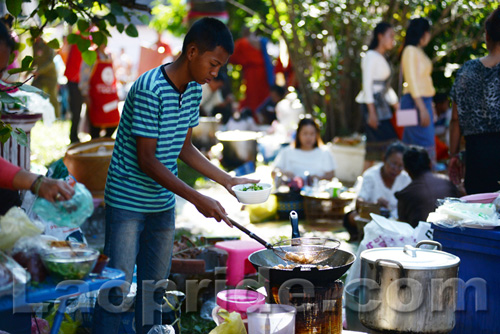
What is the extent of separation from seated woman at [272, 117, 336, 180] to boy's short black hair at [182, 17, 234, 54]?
467 cm

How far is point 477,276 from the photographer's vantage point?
13.0ft

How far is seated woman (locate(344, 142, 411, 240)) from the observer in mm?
6605

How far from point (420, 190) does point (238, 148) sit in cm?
490

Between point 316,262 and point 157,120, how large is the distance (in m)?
1.11

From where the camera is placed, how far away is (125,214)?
3.49 metres

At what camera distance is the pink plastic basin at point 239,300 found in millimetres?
3605

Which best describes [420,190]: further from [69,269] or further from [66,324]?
[69,269]

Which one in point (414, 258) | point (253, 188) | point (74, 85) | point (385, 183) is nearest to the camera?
point (414, 258)

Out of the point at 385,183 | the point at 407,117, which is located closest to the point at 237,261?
the point at 385,183

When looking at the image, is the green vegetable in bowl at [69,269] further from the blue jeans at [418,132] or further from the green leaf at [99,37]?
the blue jeans at [418,132]

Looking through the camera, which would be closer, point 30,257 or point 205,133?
point 30,257

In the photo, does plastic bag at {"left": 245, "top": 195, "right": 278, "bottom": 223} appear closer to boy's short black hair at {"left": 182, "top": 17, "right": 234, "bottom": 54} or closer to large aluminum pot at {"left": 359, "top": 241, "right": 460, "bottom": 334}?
large aluminum pot at {"left": 359, "top": 241, "right": 460, "bottom": 334}

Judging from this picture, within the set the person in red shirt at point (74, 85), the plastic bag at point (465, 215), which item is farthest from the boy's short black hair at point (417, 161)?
the person in red shirt at point (74, 85)

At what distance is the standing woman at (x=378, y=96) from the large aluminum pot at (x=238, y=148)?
7.25ft
